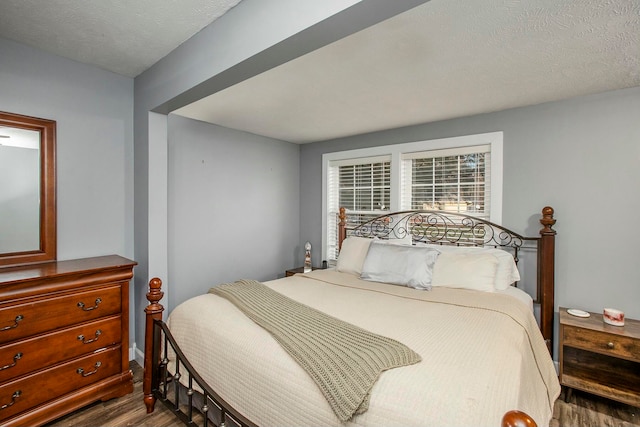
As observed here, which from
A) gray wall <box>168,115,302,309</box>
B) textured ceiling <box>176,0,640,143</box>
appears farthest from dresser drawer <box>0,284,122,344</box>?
Answer: textured ceiling <box>176,0,640,143</box>

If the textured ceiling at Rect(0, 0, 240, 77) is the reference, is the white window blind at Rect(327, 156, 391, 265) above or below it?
below

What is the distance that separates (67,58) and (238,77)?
1681 mm

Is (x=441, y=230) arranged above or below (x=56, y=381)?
above

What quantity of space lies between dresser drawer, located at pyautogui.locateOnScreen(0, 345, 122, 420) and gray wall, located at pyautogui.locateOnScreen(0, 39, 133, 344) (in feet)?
2.87

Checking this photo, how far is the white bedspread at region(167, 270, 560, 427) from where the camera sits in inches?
43.9

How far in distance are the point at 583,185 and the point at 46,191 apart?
435 centimetres

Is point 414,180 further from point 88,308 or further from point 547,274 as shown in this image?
point 88,308

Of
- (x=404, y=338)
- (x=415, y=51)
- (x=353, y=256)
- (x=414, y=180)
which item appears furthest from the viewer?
(x=414, y=180)

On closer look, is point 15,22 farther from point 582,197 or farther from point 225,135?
point 582,197

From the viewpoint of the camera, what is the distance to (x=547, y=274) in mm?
2627

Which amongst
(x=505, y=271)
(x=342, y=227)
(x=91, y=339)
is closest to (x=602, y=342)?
(x=505, y=271)

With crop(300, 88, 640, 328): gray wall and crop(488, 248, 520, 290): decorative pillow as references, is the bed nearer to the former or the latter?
crop(488, 248, 520, 290): decorative pillow

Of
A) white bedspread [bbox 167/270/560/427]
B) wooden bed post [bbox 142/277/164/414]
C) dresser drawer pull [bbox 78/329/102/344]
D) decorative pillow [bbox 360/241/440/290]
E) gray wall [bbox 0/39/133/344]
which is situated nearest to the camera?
white bedspread [bbox 167/270/560/427]

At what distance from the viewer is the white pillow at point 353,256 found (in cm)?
323
